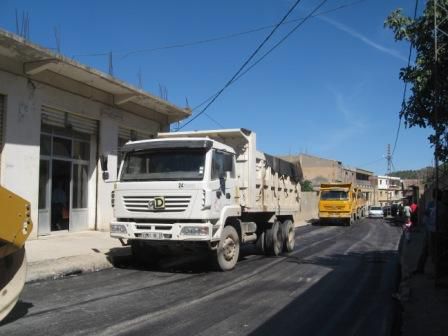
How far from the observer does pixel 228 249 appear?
38.4 feet

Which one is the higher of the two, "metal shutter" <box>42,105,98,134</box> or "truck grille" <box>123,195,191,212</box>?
"metal shutter" <box>42,105,98,134</box>

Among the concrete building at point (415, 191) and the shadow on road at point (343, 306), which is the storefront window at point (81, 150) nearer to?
the shadow on road at point (343, 306)

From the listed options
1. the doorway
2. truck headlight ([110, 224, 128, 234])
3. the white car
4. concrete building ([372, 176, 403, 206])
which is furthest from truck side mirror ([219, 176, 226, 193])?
concrete building ([372, 176, 403, 206])

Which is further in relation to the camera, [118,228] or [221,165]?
[221,165]

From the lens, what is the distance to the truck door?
11.0 m

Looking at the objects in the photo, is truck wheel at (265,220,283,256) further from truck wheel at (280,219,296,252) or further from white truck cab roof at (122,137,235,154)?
white truck cab roof at (122,137,235,154)

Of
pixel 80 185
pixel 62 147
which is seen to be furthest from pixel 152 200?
pixel 80 185

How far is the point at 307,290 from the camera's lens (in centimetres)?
943

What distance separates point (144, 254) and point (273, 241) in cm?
393

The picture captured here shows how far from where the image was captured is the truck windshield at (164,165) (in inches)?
432

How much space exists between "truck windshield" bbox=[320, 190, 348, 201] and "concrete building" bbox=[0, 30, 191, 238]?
19.4 metres

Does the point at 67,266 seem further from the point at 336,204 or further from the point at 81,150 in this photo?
the point at 336,204

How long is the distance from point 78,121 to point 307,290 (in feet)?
37.1

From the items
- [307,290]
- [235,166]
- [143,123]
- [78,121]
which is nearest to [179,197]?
[235,166]
